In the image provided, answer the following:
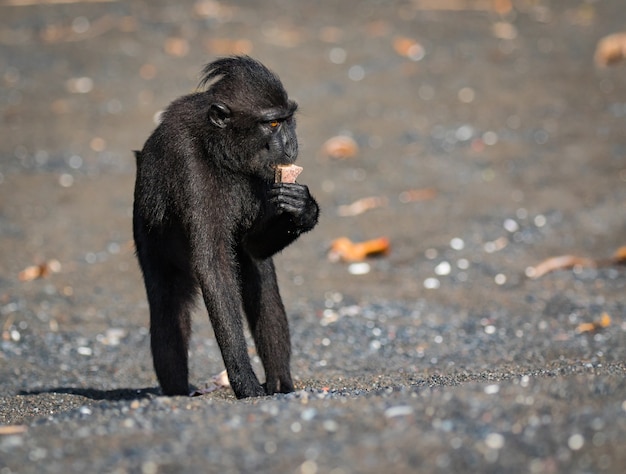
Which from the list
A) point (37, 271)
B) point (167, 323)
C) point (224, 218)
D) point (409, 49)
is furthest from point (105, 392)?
point (409, 49)

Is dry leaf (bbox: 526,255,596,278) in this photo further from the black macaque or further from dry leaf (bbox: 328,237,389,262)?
the black macaque

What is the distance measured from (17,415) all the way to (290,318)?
3.42 m

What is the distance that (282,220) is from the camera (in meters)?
6.80

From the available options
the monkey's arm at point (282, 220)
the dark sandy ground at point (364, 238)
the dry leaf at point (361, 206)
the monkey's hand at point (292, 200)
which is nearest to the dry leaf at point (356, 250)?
the dark sandy ground at point (364, 238)

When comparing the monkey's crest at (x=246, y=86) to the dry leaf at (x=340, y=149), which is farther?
the dry leaf at (x=340, y=149)

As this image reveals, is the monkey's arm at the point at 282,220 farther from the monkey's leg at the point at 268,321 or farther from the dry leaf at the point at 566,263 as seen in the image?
the dry leaf at the point at 566,263

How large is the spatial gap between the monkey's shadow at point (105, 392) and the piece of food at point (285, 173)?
190cm

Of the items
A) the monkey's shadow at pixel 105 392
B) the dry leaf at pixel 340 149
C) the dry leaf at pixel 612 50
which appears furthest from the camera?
the dry leaf at pixel 612 50

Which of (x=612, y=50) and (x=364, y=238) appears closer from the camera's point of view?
(x=364, y=238)

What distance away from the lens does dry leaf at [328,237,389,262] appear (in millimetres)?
10930

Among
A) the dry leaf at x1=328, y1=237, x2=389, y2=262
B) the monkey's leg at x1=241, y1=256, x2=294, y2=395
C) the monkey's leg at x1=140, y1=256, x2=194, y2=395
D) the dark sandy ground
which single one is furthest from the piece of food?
the dry leaf at x1=328, y1=237, x2=389, y2=262

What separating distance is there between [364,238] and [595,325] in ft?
11.2

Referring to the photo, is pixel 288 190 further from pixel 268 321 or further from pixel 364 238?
pixel 364 238

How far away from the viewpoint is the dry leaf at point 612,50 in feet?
52.0
